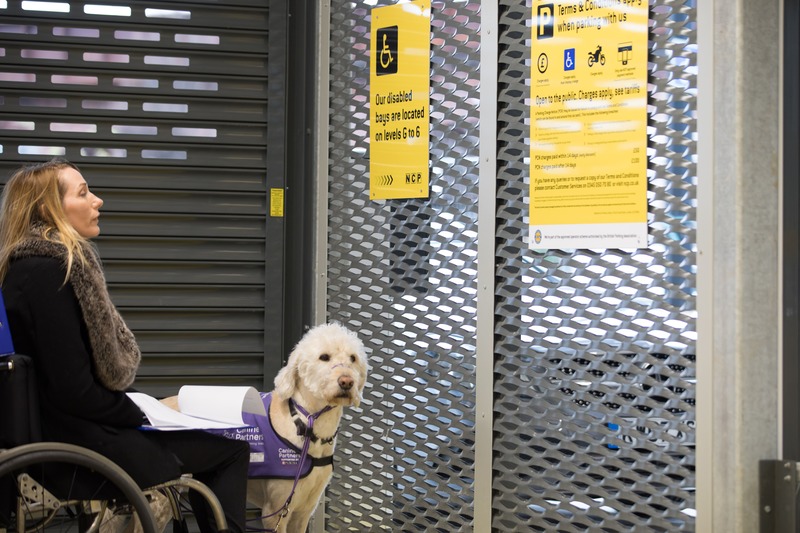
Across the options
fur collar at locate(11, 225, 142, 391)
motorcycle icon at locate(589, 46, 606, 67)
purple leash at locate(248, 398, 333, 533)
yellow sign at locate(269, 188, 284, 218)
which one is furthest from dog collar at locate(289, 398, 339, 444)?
motorcycle icon at locate(589, 46, 606, 67)

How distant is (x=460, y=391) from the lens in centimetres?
410

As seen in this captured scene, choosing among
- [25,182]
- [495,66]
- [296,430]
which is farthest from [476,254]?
[25,182]

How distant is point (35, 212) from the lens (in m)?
3.05

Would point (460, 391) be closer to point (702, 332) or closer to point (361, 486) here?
point (361, 486)

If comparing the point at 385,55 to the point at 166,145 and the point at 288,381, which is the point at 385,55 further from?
the point at 288,381

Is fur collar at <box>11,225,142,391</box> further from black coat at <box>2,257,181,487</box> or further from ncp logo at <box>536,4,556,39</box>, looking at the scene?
ncp logo at <box>536,4,556,39</box>

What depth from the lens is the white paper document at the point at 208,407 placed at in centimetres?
318

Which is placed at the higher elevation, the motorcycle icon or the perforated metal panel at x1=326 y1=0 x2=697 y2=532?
the motorcycle icon

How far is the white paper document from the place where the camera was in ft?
10.4

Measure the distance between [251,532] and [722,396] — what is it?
177cm

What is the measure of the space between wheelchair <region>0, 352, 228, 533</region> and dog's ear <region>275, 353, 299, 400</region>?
85 cm

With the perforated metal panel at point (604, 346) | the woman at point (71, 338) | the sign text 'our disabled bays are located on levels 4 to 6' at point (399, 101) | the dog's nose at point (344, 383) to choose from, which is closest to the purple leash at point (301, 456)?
the dog's nose at point (344, 383)

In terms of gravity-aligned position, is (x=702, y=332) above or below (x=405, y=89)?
below

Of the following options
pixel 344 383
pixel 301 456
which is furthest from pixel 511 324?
pixel 301 456
